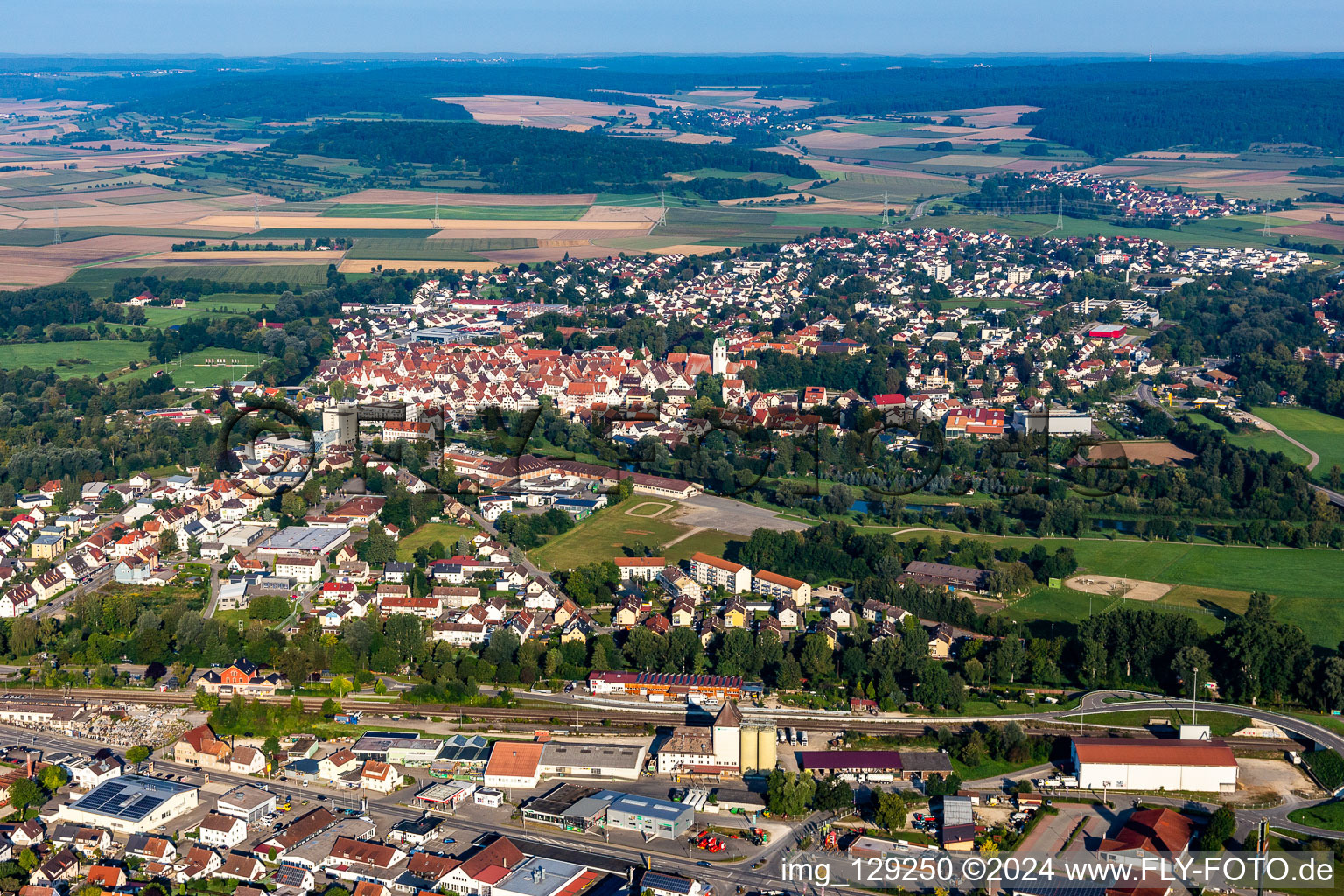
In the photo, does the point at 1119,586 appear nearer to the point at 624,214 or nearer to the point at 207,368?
the point at 207,368

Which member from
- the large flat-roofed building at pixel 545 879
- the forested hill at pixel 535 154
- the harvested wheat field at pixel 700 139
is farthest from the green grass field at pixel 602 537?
the harvested wheat field at pixel 700 139

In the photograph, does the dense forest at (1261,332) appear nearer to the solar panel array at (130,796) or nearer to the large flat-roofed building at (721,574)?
the large flat-roofed building at (721,574)

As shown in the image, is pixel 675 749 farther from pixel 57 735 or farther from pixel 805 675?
pixel 57 735

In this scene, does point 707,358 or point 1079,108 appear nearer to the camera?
point 707,358

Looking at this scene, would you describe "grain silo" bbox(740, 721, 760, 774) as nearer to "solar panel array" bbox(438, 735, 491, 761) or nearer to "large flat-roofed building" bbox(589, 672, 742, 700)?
"large flat-roofed building" bbox(589, 672, 742, 700)

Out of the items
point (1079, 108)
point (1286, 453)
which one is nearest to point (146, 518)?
point (1286, 453)

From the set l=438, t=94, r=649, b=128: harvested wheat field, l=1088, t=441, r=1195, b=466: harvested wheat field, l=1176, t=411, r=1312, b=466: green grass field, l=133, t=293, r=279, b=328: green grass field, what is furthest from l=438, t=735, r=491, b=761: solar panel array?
l=438, t=94, r=649, b=128: harvested wheat field
